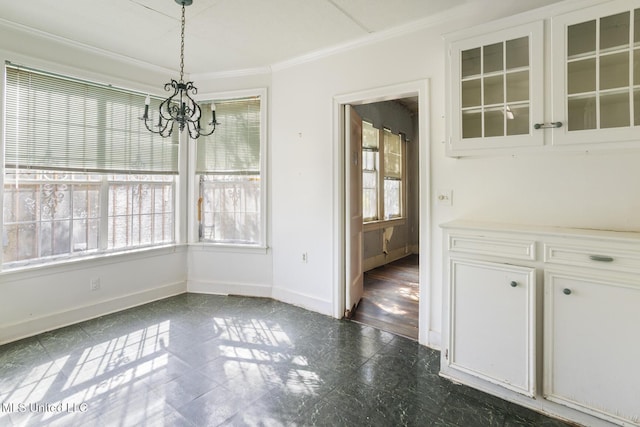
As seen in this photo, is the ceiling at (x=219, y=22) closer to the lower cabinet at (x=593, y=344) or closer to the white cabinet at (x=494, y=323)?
the white cabinet at (x=494, y=323)

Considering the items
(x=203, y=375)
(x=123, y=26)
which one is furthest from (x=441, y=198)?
(x=123, y=26)

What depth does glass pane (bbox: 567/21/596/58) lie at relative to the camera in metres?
1.82

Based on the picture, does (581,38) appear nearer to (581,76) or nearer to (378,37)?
(581,76)

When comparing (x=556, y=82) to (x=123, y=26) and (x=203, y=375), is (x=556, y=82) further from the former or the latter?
(x=123, y=26)

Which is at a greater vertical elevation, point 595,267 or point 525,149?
point 525,149

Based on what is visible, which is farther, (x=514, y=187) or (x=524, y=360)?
(x=514, y=187)

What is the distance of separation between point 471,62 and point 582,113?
75cm

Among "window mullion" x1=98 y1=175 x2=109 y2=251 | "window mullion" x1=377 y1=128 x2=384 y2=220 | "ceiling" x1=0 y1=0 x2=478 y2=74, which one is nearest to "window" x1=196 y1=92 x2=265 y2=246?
"ceiling" x1=0 y1=0 x2=478 y2=74

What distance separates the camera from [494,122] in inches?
84.1

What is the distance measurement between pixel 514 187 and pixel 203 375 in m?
2.60

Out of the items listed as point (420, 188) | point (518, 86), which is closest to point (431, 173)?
point (420, 188)

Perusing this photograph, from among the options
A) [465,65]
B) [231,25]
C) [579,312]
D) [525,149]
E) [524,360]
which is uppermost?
[231,25]

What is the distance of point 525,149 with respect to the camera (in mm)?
2020

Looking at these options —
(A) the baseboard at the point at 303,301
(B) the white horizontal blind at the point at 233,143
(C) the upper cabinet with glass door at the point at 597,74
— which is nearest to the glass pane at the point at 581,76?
(C) the upper cabinet with glass door at the point at 597,74
